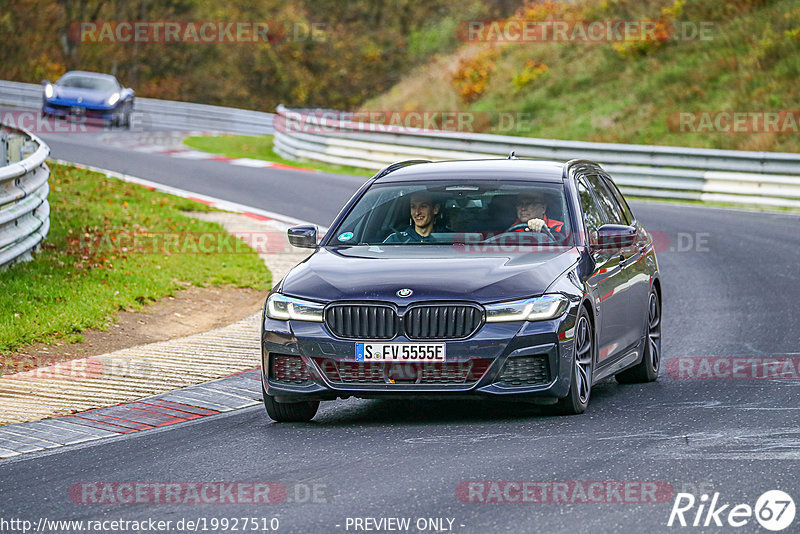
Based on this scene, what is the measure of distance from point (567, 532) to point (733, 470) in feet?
4.57

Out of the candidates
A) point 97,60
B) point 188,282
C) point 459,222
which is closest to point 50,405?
point 459,222

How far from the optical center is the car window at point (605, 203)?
10.0 meters

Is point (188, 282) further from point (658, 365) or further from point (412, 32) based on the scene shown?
point (412, 32)

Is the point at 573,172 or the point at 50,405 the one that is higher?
the point at 573,172

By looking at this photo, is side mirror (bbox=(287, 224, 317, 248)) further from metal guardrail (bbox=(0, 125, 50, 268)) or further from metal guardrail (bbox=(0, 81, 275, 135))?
metal guardrail (bbox=(0, 81, 275, 135))

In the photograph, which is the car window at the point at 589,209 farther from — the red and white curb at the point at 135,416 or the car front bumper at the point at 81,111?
the car front bumper at the point at 81,111

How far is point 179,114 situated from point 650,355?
121 ft

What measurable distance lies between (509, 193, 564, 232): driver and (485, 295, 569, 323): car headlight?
114 cm

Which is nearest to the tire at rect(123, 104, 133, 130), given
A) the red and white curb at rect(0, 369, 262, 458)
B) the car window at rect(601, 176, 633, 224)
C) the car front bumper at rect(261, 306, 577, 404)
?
the red and white curb at rect(0, 369, 262, 458)

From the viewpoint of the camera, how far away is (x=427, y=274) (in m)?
8.17

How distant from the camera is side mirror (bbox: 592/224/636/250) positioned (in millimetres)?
8922

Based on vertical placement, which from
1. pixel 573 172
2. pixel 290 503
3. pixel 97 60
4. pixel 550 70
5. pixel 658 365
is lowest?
pixel 97 60

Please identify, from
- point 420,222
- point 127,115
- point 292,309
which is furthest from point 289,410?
point 127,115

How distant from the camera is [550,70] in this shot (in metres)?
38.5
